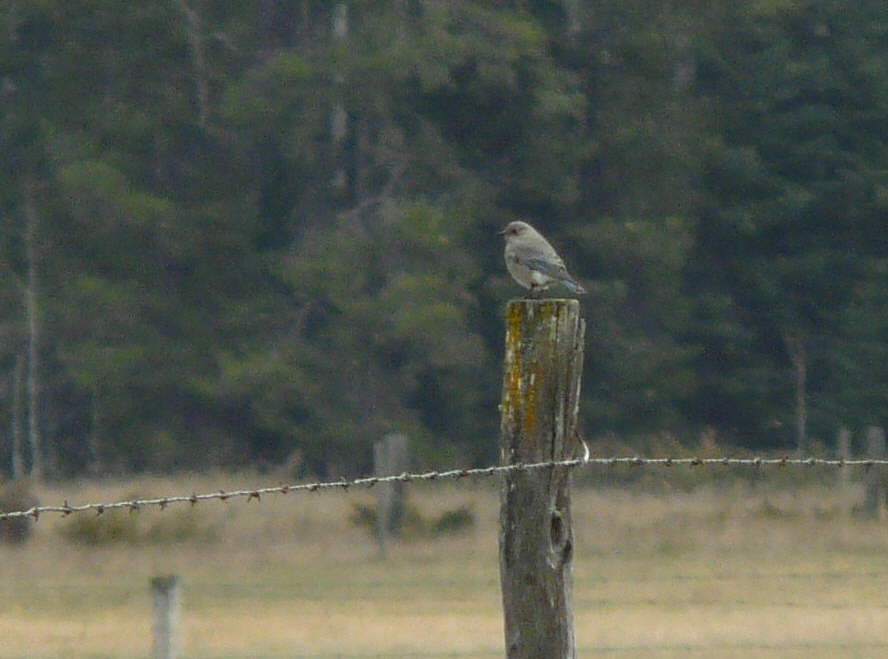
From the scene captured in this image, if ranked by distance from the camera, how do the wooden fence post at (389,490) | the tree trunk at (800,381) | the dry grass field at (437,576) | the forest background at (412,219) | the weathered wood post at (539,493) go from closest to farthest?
the weathered wood post at (539,493) → the dry grass field at (437,576) → the wooden fence post at (389,490) → the forest background at (412,219) → the tree trunk at (800,381)

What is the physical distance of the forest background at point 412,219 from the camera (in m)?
24.6

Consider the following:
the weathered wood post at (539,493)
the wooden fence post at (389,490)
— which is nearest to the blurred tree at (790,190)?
the wooden fence post at (389,490)

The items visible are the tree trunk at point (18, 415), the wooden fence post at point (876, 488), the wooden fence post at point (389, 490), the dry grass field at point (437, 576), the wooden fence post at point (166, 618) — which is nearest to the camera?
the wooden fence post at point (166, 618)

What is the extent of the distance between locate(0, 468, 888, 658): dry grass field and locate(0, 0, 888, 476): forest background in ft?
14.5

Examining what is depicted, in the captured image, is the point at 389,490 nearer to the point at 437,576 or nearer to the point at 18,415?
the point at 437,576

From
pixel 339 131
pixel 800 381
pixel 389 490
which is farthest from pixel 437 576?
pixel 800 381

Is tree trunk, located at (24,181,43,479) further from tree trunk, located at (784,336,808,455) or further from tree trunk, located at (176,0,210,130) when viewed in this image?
tree trunk, located at (784,336,808,455)

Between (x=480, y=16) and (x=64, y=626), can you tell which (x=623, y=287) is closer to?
(x=480, y=16)

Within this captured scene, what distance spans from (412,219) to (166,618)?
17.7m

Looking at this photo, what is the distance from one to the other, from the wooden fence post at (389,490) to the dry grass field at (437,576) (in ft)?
0.56

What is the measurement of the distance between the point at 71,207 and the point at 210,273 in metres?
1.99

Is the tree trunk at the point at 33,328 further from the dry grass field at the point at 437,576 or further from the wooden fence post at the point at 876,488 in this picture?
the wooden fence post at the point at 876,488

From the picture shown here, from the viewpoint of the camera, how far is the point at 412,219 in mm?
23922

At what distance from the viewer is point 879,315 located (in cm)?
2625
